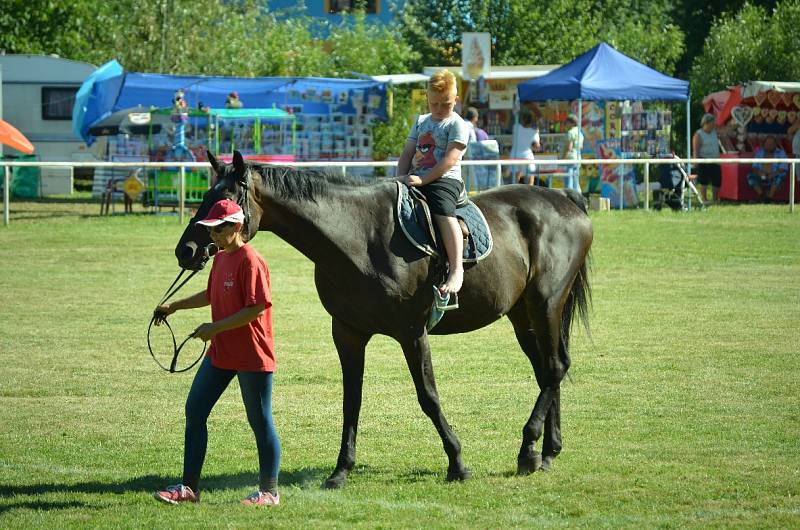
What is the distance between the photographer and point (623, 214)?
25344 millimetres

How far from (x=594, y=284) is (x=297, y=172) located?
9.98m

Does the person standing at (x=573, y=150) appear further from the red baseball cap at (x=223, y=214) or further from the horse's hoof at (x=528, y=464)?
the red baseball cap at (x=223, y=214)

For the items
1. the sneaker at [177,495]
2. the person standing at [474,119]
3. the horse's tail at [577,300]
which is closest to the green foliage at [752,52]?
the person standing at [474,119]

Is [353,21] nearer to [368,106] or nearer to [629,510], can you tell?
[368,106]

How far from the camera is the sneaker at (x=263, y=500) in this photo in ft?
22.0

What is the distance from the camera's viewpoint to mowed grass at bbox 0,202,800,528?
→ 6.69m

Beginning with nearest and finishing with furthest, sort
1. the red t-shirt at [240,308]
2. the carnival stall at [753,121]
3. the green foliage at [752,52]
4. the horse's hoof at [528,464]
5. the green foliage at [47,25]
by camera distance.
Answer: the red t-shirt at [240,308] → the horse's hoof at [528,464] → the carnival stall at [753,121] → the green foliage at [752,52] → the green foliage at [47,25]

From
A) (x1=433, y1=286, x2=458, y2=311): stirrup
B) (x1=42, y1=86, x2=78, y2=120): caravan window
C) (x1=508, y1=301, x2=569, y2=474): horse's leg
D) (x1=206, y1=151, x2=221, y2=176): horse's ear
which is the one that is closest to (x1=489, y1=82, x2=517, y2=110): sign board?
(x1=42, y1=86, x2=78, y2=120): caravan window

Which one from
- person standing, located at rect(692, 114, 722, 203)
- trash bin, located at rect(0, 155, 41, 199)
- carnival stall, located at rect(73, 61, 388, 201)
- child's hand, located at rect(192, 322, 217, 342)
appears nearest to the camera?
child's hand, located at rect(192, 322, 217, 342)

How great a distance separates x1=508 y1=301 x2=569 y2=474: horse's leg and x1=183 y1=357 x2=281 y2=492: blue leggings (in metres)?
1.73

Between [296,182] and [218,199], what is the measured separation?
1.88ft

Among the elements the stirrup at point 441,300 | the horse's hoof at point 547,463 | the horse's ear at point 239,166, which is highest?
the horse's ear at point 239,166

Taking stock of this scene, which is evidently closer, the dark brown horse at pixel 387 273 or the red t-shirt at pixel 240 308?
the red t-shirt at pixel 240 308

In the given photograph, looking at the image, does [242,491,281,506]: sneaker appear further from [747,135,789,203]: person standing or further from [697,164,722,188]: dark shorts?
[747,135,789,203]: person standing
